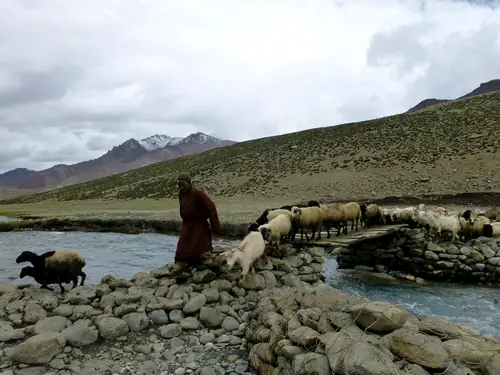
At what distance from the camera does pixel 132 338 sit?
22.9 ft

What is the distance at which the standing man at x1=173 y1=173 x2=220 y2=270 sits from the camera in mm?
9000

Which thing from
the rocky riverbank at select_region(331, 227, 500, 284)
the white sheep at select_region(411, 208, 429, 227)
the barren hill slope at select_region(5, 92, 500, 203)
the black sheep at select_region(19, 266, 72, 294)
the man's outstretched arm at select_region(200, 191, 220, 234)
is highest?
the barren hill slope at select_region(5, 92, 500, 203)

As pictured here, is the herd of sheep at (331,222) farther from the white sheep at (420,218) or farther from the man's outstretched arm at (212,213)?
the man's outstretched arm at (212,213)

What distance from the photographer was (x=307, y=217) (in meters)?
12.8

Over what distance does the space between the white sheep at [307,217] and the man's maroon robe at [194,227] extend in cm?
387

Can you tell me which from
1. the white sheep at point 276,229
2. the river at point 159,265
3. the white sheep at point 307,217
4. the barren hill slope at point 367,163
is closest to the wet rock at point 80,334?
the white sheep at point 276,229

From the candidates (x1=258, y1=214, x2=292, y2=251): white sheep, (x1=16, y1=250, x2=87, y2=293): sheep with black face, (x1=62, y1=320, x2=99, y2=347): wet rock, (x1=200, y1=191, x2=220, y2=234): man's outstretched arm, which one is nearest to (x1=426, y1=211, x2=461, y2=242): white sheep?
(x1=258, y1=214, x2=292, y2=251): white sheep

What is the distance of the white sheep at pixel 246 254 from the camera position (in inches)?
345

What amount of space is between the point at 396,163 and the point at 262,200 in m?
15.7

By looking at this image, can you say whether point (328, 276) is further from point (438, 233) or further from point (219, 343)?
point (219, 343)

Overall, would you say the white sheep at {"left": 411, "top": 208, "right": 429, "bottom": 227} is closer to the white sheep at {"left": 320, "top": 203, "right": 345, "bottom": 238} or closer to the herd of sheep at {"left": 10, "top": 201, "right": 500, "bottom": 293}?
the herd of sheep at {"left": 10, "top": 201, "right": 500, "bottom": 293}

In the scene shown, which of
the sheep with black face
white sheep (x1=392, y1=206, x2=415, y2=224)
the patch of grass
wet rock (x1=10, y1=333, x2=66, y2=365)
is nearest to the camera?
wet rock (x1=10, y1=333, x2=66, y2=365)

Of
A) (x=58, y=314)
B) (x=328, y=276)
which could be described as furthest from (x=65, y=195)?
(x=58, y=314)

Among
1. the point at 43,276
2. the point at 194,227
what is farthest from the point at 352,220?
the point at 43,276
